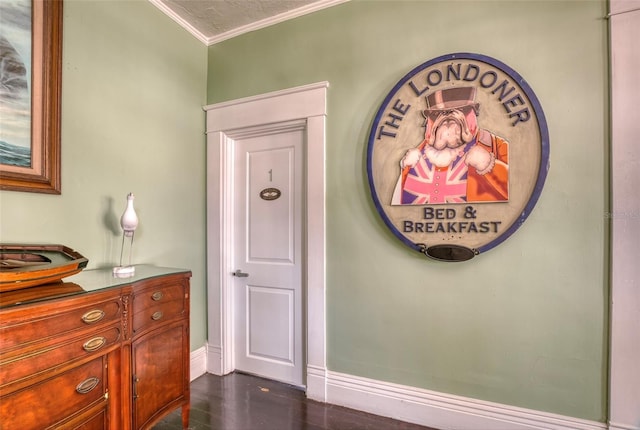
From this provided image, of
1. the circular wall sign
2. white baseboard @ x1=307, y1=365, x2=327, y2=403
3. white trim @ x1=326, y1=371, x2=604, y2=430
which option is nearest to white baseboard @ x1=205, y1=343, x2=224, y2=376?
white baseboard @ x1=307, y1=365, x2=327, y2=403

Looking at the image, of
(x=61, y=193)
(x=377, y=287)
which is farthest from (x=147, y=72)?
(x=377, y=287)

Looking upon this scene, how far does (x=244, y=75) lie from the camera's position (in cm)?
251

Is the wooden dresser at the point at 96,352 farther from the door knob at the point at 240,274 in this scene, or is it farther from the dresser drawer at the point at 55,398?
the door knob at the point at 240,274

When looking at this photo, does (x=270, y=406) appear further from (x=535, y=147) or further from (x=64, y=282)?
(x=535, y=147)

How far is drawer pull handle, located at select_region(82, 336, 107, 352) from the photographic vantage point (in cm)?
123

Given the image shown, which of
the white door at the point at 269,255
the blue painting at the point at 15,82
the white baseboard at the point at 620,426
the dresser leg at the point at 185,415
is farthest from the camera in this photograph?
the white door at the point at 269,255

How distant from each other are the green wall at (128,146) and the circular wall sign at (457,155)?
1.56m

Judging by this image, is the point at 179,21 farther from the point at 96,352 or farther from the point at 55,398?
the point at 55,398

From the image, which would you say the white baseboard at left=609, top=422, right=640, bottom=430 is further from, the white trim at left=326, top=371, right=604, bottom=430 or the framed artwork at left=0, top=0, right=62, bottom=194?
the framed artwork at left=0, top=0, right=62, bottom=194

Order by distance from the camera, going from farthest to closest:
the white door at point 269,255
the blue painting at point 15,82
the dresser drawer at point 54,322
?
the white door at point 269,255, the blue painting at point 15,82, the dresser drawer at point 54,322

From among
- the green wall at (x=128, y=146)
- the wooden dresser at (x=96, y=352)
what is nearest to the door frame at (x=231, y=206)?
the green wall at (x=128, y=146)

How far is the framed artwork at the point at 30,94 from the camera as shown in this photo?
4.73ft

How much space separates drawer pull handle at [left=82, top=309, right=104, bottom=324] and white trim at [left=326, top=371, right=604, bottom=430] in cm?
156

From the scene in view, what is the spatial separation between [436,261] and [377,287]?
437 millimetres
